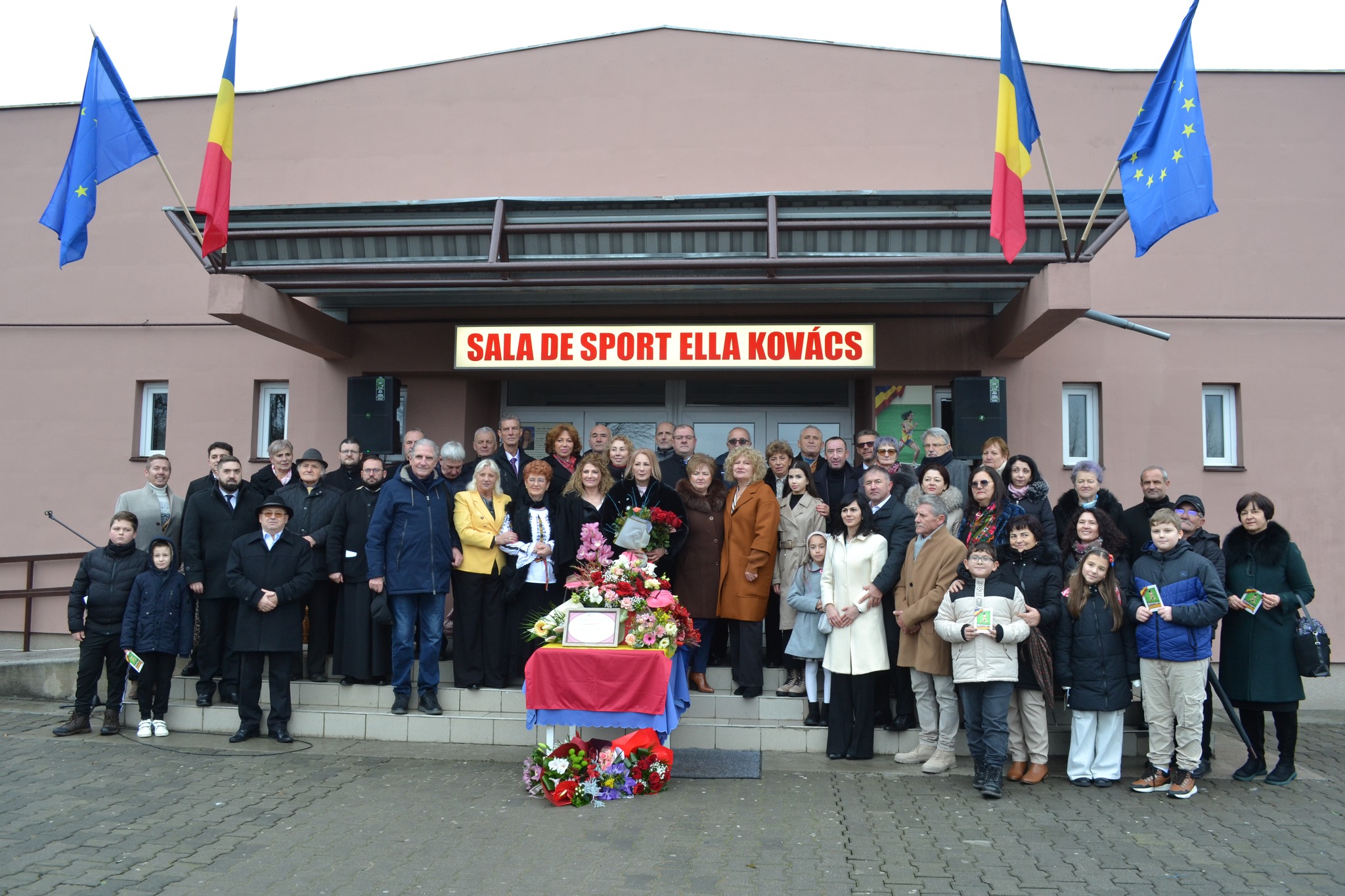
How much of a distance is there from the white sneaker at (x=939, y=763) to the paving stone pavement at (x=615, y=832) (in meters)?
0.13

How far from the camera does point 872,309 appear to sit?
31.3 feet

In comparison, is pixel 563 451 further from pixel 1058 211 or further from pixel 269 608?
pixel 1058 211

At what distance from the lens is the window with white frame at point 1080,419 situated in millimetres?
9578

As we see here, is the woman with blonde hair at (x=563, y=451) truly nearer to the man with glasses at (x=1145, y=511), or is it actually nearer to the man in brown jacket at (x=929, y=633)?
the man in brown jacket at (x=929, y=633)

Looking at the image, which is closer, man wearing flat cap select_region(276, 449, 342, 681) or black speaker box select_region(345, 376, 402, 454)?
man wearing flat cap select_region(276, 449, 342, 681)

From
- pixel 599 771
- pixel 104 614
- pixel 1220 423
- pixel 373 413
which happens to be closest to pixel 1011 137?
pixel 1220 423

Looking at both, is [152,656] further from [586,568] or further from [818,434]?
[818,434]

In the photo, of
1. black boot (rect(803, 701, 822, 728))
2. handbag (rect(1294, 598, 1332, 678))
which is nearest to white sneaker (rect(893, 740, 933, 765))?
black boot (rect(803, 701, 822, 728))

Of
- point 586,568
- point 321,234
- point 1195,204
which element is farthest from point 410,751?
point 1195,204

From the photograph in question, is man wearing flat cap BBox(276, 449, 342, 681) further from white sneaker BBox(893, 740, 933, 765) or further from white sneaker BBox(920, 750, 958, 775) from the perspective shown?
white sneaker BBox(920, 750, 958, 775)

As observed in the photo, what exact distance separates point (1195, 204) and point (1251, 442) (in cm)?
372

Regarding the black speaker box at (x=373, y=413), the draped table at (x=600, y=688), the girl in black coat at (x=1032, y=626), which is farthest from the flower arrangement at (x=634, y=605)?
the black speaker box at (x=373, y=413)

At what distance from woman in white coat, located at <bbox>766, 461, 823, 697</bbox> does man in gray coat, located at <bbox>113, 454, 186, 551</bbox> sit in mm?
4761

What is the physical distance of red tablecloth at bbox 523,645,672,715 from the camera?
5887 millimetres
